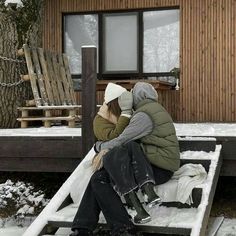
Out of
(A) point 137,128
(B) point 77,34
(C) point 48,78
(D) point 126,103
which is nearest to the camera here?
(A) point 137,128

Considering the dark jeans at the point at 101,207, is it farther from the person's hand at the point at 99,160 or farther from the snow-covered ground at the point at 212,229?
the snow-covered ground at the point at 212,229

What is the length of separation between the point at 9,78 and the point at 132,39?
119 inches

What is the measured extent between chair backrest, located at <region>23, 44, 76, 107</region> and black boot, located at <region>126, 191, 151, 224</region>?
345cm

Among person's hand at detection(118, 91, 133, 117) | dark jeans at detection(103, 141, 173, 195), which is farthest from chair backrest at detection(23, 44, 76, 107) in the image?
dark jeans at detection(103, 141, 173, 195)

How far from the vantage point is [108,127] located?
4.82m

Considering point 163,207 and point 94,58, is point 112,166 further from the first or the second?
point 94,58

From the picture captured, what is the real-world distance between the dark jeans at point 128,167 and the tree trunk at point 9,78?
3844 mm

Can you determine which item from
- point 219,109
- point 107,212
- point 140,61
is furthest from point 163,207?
point 140,61

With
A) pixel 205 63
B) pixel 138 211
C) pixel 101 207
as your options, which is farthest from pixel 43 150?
pixel 205 63

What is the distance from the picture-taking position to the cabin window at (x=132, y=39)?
987cm

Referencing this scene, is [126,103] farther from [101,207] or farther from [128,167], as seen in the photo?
[101,207]

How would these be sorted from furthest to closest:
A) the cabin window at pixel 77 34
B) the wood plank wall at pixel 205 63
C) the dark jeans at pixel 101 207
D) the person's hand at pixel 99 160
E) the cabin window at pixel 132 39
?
the cabin window at pixel 77 34 < the cabin window at pixel 132 39 < the wood plank wall at pixel 205 63 < the person's hand at pixel 99 160 < the dark jeans at pixel 101 207

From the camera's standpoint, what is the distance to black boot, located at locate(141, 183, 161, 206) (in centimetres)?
416

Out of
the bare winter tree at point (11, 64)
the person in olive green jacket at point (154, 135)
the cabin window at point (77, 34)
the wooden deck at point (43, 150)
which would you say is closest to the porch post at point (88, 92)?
the wooden deck at point (43, 150)
